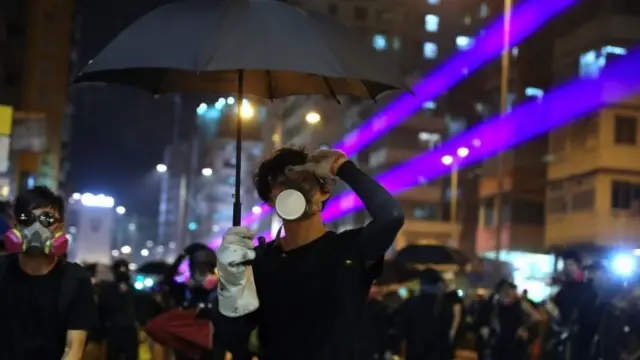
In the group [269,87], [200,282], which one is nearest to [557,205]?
[200,282]

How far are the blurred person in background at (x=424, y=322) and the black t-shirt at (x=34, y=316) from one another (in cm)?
823

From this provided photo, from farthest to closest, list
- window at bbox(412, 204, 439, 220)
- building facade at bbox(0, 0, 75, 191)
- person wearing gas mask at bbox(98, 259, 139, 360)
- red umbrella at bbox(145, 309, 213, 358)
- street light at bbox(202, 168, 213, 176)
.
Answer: street light at bbox(202, 168, 213, 176) < window at bbox(412, 204, 439, 220) < building facade at bbox(0, 0, 75, 191) < person wearing gas mask at bbox(98, 259, 139, 360) < red umbrella at bbox(145, 309, 213, 358)

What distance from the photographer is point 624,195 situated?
36.2 metres

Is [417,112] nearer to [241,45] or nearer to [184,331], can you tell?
[184,331]

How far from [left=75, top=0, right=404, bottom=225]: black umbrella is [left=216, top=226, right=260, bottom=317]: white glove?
860 millimetres

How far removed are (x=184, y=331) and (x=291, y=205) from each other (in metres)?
5.49

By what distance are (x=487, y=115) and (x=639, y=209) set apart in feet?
65.2

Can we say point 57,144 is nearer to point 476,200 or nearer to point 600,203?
point 476,200

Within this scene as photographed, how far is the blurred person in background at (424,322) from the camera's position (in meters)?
12.5

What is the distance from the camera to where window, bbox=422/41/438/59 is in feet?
241

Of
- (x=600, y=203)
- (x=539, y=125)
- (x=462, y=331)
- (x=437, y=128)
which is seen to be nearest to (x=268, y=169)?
(x=462, y=331)

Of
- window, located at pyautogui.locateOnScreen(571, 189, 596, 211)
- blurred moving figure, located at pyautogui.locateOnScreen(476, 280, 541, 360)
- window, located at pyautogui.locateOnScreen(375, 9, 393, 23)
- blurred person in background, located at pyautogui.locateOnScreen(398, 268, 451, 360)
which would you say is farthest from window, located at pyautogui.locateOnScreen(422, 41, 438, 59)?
blurred person in background, located at pyautogui.locateOnScreen(398, 268, 451, 360)

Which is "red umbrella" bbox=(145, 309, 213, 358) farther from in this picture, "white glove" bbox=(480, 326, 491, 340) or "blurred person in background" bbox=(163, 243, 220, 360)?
"white glove" bbox=(480, 326, 491, 340)

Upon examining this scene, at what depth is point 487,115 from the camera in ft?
181
